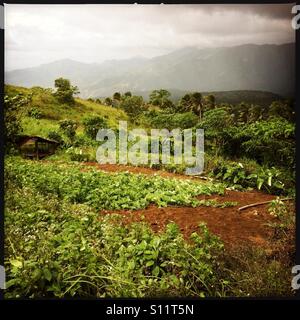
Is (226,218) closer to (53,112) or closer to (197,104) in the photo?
(197,104)

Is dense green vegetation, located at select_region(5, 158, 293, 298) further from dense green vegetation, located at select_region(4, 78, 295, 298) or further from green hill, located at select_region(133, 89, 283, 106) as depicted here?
green hill, located at select_region(133, 89, 283, 106)

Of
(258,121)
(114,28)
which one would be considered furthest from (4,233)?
(258,121)

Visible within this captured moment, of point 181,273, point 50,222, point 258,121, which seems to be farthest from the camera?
point 258,121

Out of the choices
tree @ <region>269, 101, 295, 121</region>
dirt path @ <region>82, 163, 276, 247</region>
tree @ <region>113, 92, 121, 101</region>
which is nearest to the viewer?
dirt path @ <region>82, 163, 276, 247</region>

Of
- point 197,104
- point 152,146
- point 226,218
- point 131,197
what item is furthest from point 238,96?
point 131,197

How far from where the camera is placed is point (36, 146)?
4547 millimetres

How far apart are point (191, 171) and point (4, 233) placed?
6.08 ft

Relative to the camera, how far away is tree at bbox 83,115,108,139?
4.54 m

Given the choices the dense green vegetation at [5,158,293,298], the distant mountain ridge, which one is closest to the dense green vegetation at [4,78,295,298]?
the dense green vegetation at [5,158,293,298]

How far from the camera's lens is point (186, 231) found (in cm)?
427

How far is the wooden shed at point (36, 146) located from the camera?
4.48 m

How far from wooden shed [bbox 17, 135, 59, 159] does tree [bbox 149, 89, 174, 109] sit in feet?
3.43

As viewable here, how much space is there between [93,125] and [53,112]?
1.36 feet
